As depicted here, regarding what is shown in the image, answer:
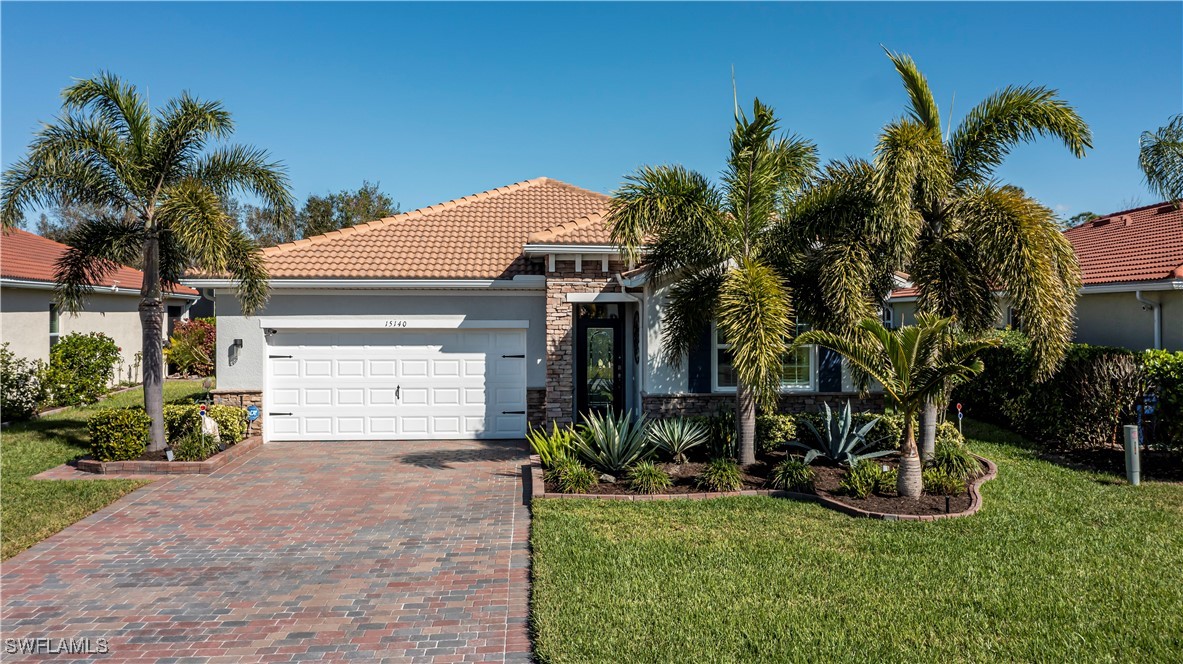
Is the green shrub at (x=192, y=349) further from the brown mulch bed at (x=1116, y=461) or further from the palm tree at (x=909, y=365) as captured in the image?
the brown mulch bed at (x=1116, y=461)

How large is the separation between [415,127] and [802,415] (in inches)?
496

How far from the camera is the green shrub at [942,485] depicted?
8789 mm

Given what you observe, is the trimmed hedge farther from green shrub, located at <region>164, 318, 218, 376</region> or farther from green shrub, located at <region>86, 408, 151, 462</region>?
green shrub, located at <region>164, 318, 218, 376</region>

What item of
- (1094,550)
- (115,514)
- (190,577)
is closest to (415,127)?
(115,514)

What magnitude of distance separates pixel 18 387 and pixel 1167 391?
21.3m

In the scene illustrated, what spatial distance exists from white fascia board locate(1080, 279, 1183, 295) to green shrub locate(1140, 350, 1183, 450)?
145cm

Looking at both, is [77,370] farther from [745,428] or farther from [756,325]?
[756,325]

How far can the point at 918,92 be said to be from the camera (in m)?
9.66

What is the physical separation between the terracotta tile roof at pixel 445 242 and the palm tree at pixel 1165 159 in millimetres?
10357

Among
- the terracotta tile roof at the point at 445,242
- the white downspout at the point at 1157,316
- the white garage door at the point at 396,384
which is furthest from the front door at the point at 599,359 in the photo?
the white downspout at the point at 1157,316

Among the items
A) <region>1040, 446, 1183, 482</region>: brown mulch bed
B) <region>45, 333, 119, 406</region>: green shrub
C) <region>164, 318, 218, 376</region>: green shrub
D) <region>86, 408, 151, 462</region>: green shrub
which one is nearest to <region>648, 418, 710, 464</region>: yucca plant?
<region>1040, 446, 1183, 482</region>: brown mulch bed

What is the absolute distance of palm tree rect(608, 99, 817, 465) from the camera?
8.74 m

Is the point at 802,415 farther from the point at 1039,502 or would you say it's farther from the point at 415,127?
the point at 415,127

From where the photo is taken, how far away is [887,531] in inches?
294
